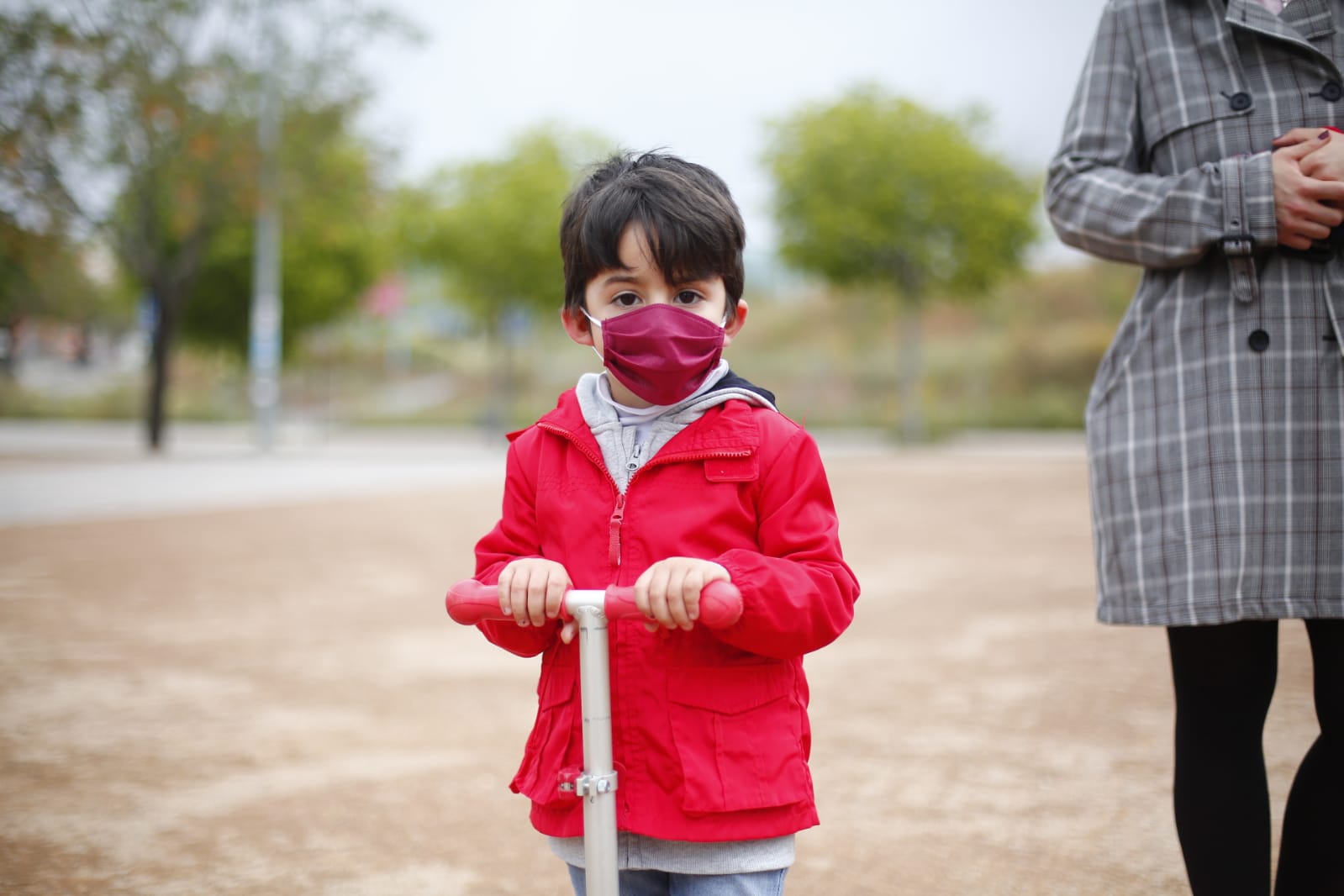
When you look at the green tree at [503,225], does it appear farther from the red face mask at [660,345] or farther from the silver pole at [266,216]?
the red face mask at [660,345]

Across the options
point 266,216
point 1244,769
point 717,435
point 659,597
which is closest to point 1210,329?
point 1244,769

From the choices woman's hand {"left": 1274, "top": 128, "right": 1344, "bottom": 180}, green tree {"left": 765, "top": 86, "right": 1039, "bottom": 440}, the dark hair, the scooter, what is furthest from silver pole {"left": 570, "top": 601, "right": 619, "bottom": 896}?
green tree {"left": 765, "top": 86, "right": 1039, "bottom": 440}

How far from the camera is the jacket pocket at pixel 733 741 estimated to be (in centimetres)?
164

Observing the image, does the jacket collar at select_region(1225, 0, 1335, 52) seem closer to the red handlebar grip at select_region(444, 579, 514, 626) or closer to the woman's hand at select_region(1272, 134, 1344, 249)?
the woman's hand at select_region(1272, 134, 1344, 249)

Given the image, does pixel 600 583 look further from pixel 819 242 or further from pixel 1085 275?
pixel 1085 275

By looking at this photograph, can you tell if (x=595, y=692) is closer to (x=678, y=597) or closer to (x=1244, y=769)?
(x=678, y=597)

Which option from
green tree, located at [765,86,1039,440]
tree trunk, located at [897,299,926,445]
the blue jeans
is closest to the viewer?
the blue jeans

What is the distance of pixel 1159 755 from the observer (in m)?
3.72

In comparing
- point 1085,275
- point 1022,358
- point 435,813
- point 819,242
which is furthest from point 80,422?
point 435,813

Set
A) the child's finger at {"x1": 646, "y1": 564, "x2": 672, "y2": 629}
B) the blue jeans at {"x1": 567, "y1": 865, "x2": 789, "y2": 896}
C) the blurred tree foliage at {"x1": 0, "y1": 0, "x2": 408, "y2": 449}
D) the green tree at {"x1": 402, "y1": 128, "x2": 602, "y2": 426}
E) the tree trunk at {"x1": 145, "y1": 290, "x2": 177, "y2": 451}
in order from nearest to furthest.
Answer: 1. the child's finger at {"x1": 646, "y1": 564, "x2": 672, "y2": 629}
2. the blue jeans at {"x1": 567, "y1": 865, "x2": 789, "y2": 896}
3. the blurred tree foliage at {"x1": 0, "y1": 0, "x2": 408, "y2": 449}
4. the tree trunk at {"x1": 145, "y1": 290, "x2": 177, "y2": 451}
5. the green tree at {"x1": 402, "y1": 128, "x2": 602, "y2": 426}

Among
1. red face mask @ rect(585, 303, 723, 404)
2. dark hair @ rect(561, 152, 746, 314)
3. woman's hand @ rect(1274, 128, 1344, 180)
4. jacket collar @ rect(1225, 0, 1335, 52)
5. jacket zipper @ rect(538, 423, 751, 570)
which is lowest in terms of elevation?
jacket zipper @ rect(538, 423, 751, 570)

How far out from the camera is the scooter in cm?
150

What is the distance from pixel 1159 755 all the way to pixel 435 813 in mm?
2235

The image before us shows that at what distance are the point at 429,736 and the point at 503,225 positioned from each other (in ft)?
74.7
